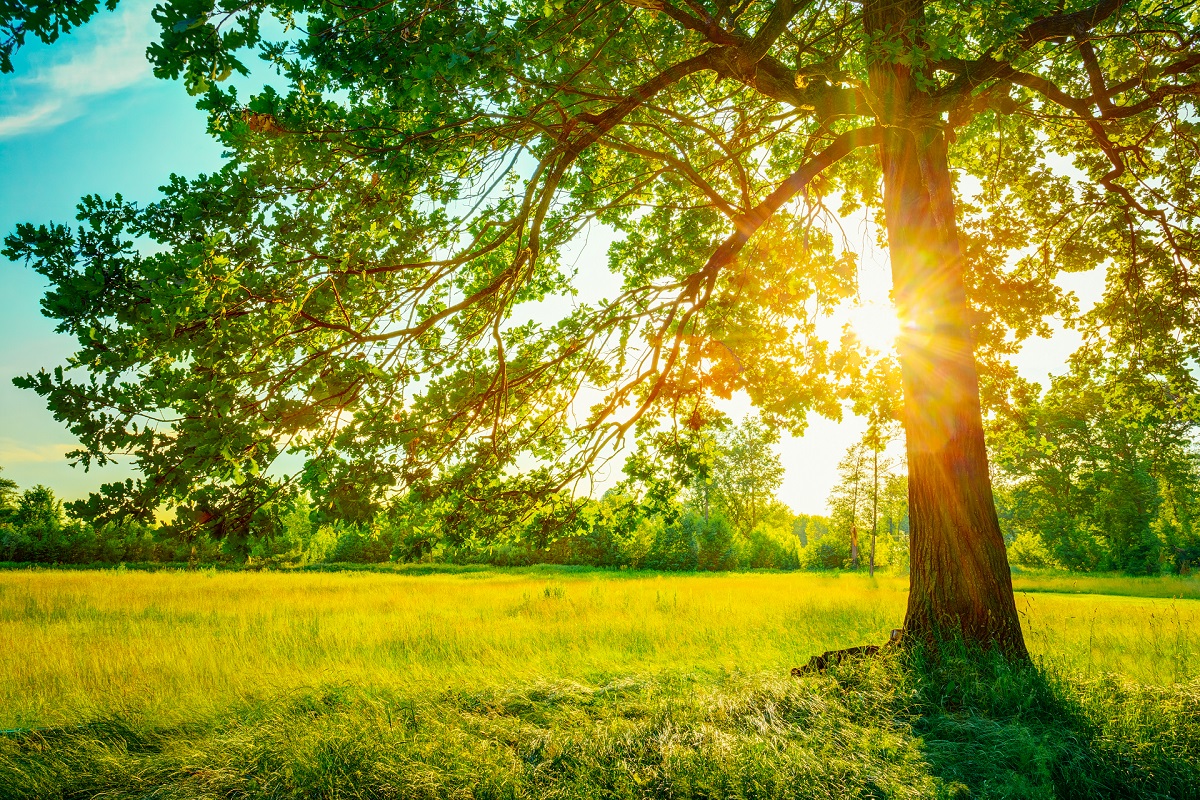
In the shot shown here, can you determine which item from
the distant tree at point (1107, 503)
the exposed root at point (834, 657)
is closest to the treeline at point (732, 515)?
the distant tree at point (1107, 503)

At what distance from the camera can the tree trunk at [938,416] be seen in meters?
6.11

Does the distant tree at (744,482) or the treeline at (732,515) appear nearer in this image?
the treeline at (732,515)

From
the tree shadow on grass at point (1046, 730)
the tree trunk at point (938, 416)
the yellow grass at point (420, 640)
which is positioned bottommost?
the yellow grass at point (420, 640)

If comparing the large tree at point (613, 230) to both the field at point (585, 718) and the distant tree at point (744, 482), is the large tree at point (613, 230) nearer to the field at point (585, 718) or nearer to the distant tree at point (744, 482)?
the field at point (585, 718)

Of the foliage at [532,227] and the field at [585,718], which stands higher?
the foliage at [532,227]

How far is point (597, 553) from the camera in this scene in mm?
41500

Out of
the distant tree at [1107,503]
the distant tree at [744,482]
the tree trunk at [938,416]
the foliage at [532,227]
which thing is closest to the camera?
the foliage at [532,227]

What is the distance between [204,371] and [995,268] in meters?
12.0

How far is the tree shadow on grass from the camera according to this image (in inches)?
155

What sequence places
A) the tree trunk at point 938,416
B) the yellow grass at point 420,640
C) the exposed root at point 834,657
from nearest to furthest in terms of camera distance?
1. the tree trunk at point 938,416
2. the exposed root at point 834,657
3. the yellow grass at point 420,640

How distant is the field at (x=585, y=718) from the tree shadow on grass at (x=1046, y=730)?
0.07 ft

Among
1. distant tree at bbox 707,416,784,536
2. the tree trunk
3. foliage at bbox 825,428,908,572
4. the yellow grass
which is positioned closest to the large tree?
the tree trunk

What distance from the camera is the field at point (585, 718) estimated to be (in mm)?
3941

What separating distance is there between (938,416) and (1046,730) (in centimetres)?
332
